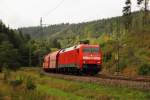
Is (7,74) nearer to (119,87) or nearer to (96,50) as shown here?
(96,50)

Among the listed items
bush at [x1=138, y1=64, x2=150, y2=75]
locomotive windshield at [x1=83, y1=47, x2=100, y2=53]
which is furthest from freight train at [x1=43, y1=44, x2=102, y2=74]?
bush at [x1=138, y1=64, x2=150, y2=75]

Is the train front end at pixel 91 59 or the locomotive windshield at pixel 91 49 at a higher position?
the locomotive windshield at pixel 91 49

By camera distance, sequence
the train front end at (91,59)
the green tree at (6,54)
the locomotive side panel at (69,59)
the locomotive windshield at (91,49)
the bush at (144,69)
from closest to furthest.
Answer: the train front end at (91,59) < the locomotive windshield at (91,49) < the locomotive side panel at (69,59) < the bush at (144,69) < the green tree at (6,54)

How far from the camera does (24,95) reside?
93.3 ft

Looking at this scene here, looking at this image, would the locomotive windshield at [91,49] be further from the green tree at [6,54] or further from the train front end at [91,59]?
the green tree at [6,54]

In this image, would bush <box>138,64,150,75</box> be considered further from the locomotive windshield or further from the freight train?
the locomotive windshield

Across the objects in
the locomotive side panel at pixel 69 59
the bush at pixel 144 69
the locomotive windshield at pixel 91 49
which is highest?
the locomotive windshield at pixel 91 49

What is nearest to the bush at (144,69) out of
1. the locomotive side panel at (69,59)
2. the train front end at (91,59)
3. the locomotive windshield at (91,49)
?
the locomotive side panel at (69,59)

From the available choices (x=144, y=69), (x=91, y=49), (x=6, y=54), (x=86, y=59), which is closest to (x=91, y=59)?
(x=86, y=59)

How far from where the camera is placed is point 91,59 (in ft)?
148

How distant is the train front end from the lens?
4469 centimetres

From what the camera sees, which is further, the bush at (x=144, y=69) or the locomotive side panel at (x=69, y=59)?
the bush at (x=144, y=69)

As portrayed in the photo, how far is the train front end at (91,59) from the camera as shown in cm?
4469

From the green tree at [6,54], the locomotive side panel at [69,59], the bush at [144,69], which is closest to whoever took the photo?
the locomotive side panel at [69,59]
